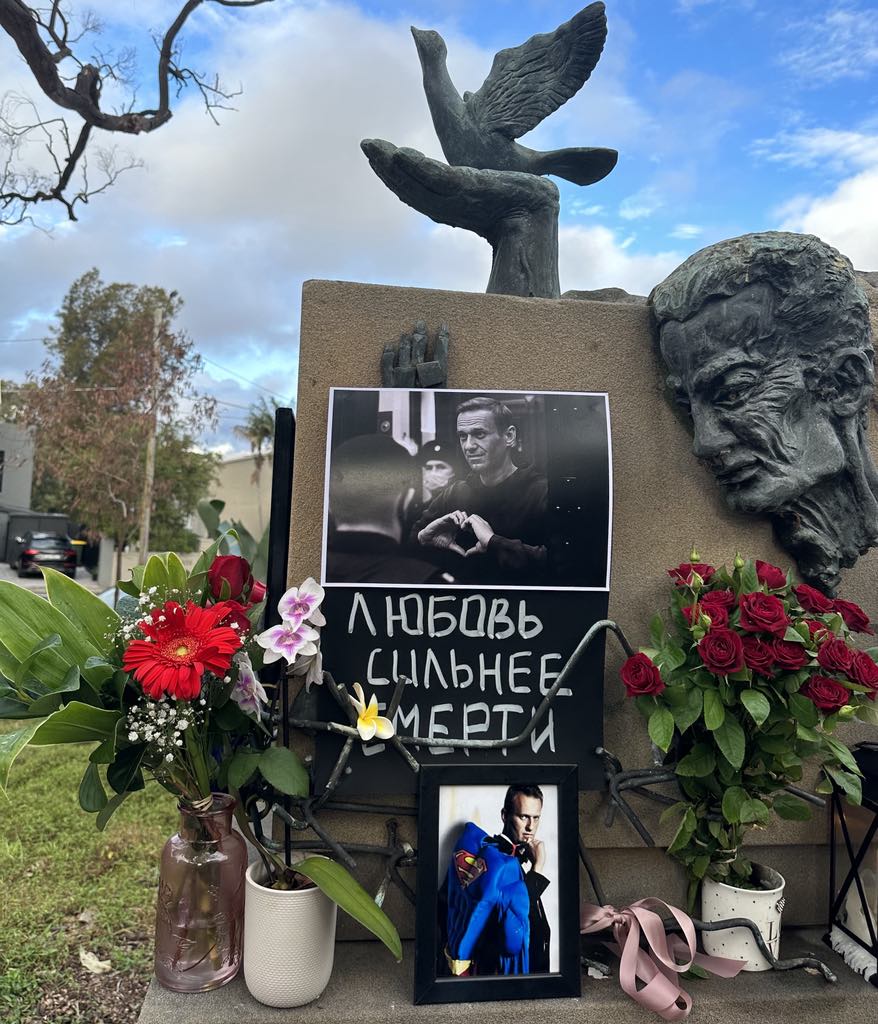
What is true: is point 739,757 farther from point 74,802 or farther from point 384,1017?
point 74,802

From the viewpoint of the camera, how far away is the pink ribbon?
1.59m

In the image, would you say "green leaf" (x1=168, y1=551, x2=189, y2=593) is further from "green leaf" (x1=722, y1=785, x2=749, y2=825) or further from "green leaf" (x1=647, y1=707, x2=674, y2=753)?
"green leaf" (x1=722, y1=785, x2=749, y2=825)

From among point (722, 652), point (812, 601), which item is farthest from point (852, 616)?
point (722, 652)

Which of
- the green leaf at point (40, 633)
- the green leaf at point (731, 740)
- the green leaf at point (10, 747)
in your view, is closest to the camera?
the green leaf at point (10, 747)

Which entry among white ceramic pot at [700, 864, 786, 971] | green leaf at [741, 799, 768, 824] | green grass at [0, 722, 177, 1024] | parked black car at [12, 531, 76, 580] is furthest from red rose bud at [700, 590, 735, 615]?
parked black car at [12, 531, 76, 580]

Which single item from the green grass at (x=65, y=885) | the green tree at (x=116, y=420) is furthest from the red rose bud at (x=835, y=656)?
the green tree at (x=116, y=420)

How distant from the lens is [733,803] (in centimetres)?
170

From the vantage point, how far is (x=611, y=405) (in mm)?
1941

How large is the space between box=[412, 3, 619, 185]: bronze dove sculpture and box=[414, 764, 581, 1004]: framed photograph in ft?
5.96

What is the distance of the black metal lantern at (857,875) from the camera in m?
1.78

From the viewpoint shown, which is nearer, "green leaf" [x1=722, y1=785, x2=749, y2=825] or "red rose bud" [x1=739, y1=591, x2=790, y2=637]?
"red rose bud" [x1=739, y1=591, x2=790, y2=637]

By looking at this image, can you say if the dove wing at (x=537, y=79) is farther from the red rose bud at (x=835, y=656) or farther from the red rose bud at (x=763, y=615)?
the red rose bud at (x=835, y=656)

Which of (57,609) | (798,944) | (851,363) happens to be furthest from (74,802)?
(851,363)

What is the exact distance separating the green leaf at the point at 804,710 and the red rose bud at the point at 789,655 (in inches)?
2.6
